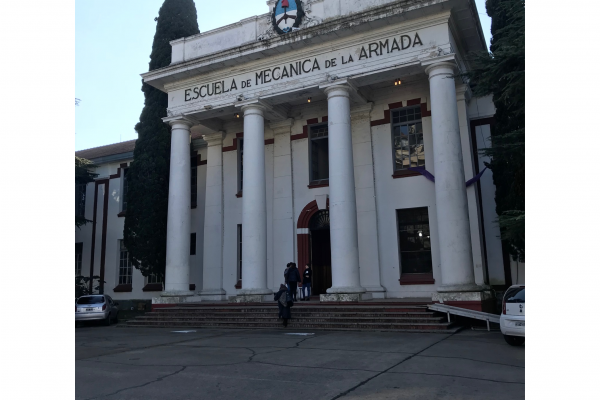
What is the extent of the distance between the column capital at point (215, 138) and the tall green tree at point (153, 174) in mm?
1779

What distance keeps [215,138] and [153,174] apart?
327 centimetres

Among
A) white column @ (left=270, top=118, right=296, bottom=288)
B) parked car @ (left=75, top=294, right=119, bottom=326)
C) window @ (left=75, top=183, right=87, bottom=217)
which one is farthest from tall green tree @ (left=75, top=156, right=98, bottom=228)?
white column @ (left=270, top=118, right=296, bottom=288)

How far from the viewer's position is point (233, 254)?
71.1 feet

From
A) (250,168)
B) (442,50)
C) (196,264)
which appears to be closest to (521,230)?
(442,50)

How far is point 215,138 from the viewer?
22859 mm

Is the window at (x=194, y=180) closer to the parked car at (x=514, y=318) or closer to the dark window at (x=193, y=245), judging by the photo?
the dark window at (x=193, y=245)

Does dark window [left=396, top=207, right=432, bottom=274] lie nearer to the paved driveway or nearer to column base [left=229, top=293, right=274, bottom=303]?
column base [left=229, top=293, right=274, bottom=303]

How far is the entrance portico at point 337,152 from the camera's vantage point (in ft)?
52.3

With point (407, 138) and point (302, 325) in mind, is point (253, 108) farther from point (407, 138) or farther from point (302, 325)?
point (302, 325)

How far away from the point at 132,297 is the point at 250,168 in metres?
11.0

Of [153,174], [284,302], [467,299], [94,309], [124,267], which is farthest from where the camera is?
[124,267]

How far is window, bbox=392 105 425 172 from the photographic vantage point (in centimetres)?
1925

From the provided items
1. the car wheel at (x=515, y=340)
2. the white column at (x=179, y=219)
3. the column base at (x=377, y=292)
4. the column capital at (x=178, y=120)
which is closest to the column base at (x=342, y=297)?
the column base at (x=377, y=292)

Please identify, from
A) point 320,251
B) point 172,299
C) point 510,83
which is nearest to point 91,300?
point 172,299
